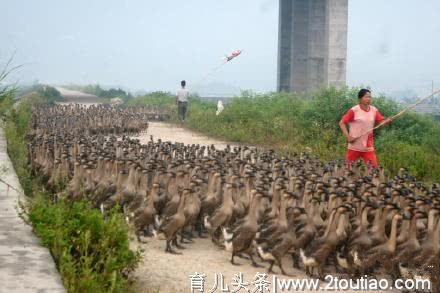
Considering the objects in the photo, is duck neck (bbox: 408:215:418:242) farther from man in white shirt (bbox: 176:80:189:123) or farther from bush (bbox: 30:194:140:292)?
man in white shirt (bbox: 176:80:189:123)

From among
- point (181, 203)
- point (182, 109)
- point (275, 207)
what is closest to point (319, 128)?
point (182, 109)

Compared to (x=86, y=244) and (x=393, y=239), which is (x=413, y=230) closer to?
(x=393, y=239)

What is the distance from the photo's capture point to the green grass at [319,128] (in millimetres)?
15133

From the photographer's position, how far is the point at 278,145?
2055cm

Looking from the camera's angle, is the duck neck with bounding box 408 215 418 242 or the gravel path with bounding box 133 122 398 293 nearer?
the gravel path with bounding box 133 122 398 293

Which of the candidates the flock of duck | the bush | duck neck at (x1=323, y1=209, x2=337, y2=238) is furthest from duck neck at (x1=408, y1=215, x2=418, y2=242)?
the bush

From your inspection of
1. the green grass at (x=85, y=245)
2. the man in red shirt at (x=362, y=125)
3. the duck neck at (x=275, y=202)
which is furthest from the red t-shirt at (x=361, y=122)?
the green grass at (x=85, y=245)

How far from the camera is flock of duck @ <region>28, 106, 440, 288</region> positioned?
7.78m

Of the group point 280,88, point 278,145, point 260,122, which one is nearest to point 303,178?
point 278,145

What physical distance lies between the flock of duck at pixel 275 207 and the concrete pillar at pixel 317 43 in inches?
877

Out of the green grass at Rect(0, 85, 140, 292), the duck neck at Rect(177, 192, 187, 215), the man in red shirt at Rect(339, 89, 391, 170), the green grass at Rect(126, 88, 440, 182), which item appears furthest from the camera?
the green grass at Rect(126, 88, 440, 182)

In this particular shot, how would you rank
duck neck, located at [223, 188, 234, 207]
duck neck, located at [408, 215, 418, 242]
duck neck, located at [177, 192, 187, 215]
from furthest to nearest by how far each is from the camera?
duck neck, located at [223, 188, 234, 207] → duck neck, located at [177, 192, 187, 215] → duck neck, located at [408, 215, 418, 242]

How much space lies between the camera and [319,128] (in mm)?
19891

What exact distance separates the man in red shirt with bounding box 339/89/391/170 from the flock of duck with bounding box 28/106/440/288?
33cm
